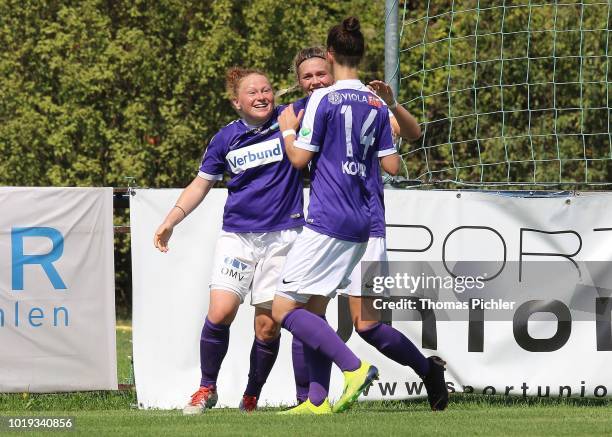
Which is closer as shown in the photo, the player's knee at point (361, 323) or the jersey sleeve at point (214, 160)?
the player's knee at point (361, 323)

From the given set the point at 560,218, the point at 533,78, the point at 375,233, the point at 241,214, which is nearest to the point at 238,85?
the point at 241,214

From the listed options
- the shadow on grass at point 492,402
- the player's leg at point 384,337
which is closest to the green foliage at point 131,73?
the shadow on grass at point 492,402

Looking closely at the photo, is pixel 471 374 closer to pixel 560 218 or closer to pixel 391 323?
pixel 391 323

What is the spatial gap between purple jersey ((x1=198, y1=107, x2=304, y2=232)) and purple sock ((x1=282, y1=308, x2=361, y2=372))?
91 cm

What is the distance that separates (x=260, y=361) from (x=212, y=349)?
13.5 inches

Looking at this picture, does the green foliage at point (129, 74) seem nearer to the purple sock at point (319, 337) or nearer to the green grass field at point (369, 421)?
the green grass field at point (369, 421)

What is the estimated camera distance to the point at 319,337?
23.5 feet

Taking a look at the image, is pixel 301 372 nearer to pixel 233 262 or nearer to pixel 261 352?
pixel 261 352

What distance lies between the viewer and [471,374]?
29.9ft

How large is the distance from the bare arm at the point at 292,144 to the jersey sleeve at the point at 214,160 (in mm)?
797

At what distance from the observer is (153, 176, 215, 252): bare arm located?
784 cm

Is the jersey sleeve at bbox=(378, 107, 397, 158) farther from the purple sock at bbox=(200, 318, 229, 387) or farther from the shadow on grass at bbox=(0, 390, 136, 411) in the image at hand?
the shadow on grass at bbox=(0, 390, 136, 411)

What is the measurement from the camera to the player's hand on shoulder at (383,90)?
295 inches

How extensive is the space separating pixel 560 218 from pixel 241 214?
257cm
